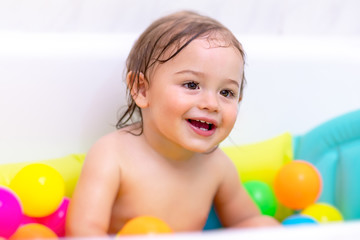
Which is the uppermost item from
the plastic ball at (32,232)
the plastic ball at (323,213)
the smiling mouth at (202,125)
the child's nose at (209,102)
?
the child's nose at (209,102)

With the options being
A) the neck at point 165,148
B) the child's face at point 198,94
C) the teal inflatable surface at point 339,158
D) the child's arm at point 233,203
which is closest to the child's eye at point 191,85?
the child's face at point 198,94

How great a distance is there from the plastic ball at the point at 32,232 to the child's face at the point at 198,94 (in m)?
0.31

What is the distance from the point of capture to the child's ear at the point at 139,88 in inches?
51.8

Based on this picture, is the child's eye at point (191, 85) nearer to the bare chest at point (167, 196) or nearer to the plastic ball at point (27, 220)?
the bare chest at point (167, 196)

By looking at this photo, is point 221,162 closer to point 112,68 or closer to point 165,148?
point 165,148

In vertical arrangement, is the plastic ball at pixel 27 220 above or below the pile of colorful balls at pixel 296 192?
below

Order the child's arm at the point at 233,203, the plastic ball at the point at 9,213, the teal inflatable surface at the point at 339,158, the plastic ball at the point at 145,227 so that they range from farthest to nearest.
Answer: the teal inflatable surface at the point at 339,158
the child's arm at the point at 233,203
the plastic ball at the point at 9,213
the plastic ball at the point at 145,227

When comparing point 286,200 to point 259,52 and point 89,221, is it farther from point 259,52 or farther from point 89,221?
point 89,221

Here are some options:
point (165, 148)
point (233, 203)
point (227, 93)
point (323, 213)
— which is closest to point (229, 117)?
point (227, 93)

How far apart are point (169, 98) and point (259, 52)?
0.49 meters

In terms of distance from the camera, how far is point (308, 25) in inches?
81.6

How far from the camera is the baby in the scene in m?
1.24

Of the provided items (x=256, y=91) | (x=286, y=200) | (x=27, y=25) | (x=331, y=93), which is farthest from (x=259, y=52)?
(x=27, y=25)

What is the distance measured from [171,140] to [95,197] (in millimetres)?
197
